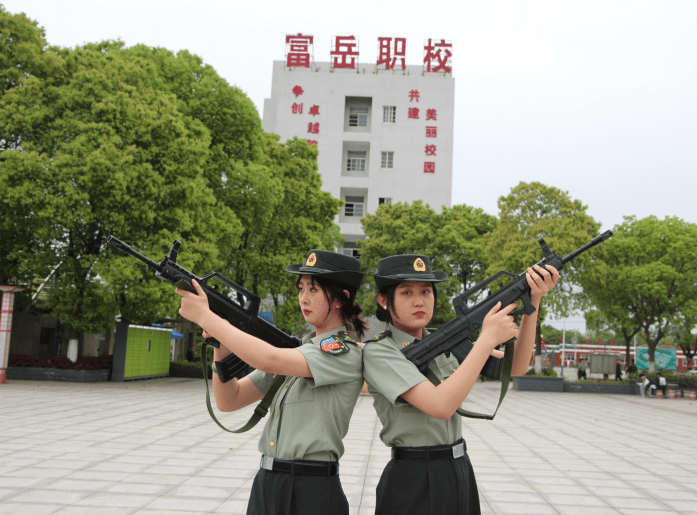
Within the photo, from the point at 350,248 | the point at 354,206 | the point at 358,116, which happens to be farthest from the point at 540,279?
the point at 358,116

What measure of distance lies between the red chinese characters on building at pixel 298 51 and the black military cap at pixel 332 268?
38374mm

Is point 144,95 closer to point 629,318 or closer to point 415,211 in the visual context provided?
point 415,211

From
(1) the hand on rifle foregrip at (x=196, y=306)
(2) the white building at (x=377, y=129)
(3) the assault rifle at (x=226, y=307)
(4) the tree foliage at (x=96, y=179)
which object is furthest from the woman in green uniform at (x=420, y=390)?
(2) the white building at (x=377, y=129)

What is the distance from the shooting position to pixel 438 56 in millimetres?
38500

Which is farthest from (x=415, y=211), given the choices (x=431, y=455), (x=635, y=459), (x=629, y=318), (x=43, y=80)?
(x=431, y=455)

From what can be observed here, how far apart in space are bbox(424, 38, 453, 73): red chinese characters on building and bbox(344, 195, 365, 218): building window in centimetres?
980

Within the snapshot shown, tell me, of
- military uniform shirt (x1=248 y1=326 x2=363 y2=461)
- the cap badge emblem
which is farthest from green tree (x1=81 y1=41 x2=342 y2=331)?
military uniform shirt (x1=248 y1=326 x2=363 y2=461)

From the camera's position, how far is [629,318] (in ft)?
81.7

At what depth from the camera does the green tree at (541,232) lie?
2139cm

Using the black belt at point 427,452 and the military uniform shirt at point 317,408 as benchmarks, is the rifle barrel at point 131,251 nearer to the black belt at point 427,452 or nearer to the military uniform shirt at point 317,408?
the military uniform shirt at point 317,408

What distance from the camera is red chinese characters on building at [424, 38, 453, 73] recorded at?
38.3 meters

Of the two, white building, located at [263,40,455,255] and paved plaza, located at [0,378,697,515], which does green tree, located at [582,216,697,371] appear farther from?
white building, located at [263,40,455,255]

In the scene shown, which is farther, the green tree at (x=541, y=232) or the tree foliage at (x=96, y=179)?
the green tree at (x=541, y=232)

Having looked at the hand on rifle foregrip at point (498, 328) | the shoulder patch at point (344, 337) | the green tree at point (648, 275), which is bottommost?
the shoulder patch at point (344, 337)
